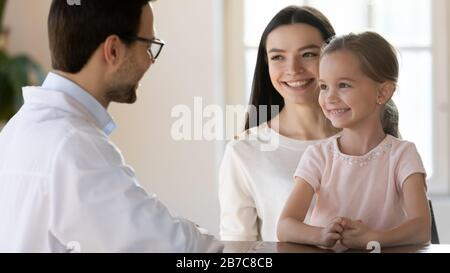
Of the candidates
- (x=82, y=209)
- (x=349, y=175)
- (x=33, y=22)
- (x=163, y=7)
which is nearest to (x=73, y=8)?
(x=82, y=209)

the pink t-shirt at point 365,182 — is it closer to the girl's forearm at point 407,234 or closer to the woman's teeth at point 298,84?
the girl's forearm at point 407,234

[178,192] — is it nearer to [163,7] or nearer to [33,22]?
[163,7]

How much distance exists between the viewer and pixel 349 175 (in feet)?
2.49

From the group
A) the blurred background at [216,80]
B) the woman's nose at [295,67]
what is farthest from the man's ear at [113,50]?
the blurred background at [216,80]

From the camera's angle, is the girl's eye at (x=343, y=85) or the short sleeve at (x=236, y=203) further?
the short sleeve at (x=236, y=203)

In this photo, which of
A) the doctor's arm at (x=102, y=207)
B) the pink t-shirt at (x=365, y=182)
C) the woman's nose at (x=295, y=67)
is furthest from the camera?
the woman's nose at (x=295, y=67)

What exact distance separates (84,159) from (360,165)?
0.26 m

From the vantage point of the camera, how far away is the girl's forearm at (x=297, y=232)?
0.72 m

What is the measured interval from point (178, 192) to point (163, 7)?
355mm

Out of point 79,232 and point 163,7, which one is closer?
point 79,232

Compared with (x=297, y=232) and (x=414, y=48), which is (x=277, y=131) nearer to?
(x=297, y=232)

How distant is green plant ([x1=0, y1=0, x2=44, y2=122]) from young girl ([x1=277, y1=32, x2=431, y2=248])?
130 cm

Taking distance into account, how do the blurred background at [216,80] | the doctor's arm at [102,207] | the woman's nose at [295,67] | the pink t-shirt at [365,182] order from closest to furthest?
the doctor's arm at [102,207], the pink t-shirt at [365,182], the woman's nose at [295,67], the blurred background at [216,80]

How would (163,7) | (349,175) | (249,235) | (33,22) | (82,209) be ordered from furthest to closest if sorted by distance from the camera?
(33,22)
(163,7)
(249,235)
(349,175)
(82,209)
